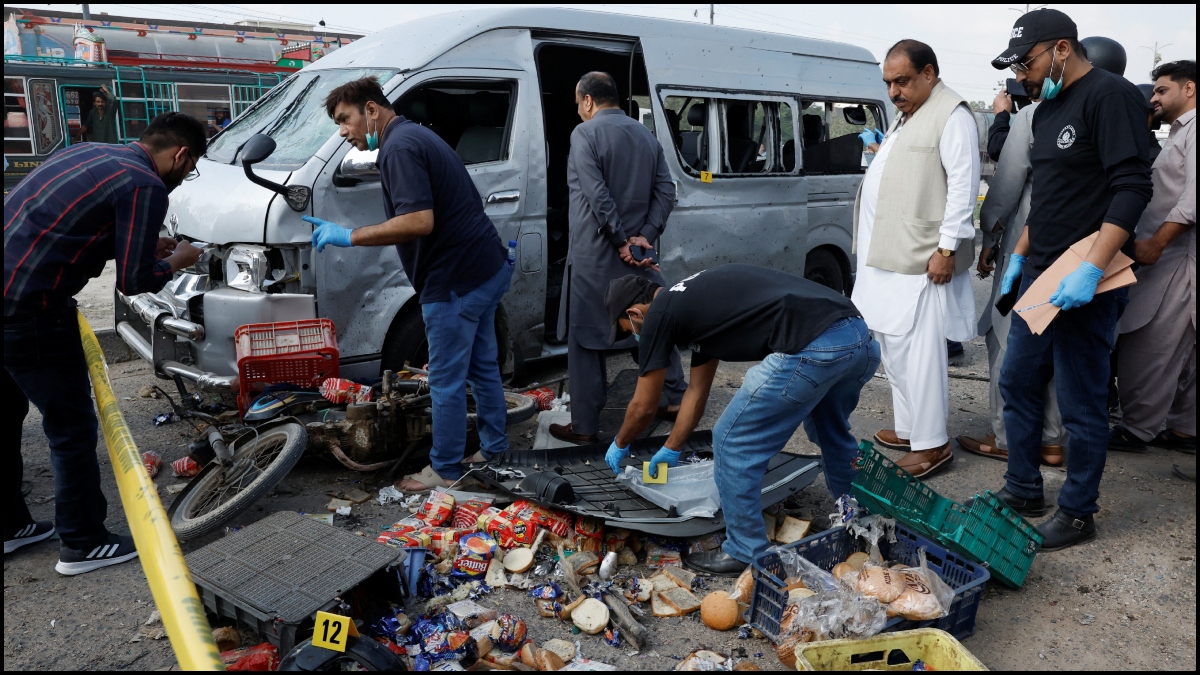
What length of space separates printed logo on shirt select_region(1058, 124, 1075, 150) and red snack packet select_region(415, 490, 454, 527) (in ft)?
9.96

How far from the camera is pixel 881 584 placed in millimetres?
2846

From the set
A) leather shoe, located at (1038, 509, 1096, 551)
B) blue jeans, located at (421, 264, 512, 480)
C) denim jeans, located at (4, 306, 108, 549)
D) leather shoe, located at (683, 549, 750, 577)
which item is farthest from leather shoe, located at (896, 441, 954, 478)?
denim jeans, located at (4, 306, 108, 549)

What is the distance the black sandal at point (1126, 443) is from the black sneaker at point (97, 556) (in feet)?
16.8

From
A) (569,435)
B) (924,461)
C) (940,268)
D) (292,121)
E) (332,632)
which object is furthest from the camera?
(292,121)

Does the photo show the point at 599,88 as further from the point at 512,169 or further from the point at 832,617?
the point at 832,617

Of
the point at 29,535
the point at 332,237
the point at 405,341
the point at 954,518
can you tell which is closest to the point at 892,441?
the point at 954,518

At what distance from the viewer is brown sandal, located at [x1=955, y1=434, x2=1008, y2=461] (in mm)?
4641

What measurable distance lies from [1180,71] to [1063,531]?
250 centimetres

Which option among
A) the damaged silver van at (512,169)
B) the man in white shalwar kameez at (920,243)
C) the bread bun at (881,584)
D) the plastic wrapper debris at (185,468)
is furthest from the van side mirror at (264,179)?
the bread bun at (881,584)

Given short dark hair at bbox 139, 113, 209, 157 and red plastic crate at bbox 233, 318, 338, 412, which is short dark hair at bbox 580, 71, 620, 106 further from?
short dark hair at bbox 139, 113, 209, 157

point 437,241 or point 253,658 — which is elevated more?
point 437,241

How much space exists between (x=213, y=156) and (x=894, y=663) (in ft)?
15.7

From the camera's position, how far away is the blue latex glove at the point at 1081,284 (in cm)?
322

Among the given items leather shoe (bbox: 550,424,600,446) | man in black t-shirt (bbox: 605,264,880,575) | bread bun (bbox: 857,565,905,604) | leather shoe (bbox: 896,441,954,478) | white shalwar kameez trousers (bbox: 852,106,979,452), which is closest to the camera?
bread bun (bbox: 857,565,905,604)
